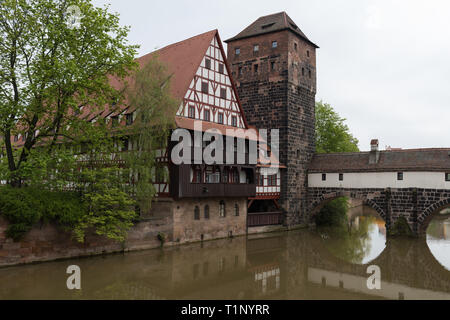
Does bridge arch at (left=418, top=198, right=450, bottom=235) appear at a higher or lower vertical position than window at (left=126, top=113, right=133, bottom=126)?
lower

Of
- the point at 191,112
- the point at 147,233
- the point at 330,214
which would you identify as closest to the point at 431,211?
the point at 330,214

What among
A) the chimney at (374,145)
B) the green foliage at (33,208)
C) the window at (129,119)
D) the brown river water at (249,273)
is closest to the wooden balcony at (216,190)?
the brown river water at (249,273)

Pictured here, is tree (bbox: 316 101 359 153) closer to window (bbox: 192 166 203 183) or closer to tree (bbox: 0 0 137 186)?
window (bbox: 192 166 203 183)

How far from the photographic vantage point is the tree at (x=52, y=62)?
17625mm

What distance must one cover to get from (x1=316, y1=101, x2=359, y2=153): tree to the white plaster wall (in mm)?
12025

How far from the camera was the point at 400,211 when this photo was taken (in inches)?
1110

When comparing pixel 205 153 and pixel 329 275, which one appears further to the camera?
pixel 205 153

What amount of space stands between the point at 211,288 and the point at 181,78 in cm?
1367

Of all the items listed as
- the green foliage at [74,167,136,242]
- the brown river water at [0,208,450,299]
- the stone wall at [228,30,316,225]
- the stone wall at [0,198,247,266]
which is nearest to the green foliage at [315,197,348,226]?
the stone wall at [228,30,316,225]

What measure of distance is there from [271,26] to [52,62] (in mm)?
20225

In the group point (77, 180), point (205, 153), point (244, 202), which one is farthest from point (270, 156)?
point (77, 180)

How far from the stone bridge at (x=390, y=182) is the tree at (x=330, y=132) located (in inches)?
447

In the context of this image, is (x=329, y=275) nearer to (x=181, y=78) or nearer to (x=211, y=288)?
(x=211, y=288)

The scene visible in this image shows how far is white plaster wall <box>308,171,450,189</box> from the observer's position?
26.8m
